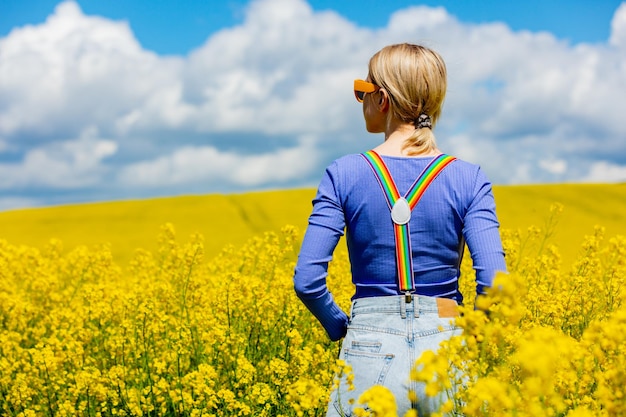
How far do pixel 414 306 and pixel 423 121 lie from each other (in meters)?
0.63

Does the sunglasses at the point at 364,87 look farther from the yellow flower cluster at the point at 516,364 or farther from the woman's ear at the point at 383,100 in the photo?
the yellow flower cluster at the point at 516,364

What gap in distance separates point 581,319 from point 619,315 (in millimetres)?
3101

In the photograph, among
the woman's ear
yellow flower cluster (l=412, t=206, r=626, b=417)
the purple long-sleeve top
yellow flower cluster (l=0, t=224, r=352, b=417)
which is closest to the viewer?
yellow flower cluster (l=412, t=206, r=626, b=417)

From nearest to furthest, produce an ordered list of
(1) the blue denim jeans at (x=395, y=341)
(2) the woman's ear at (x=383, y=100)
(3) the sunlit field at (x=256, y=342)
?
(3) the sunlit field at (x=256, y=342) → (1) the blue denim jeans at (x=395, y=341) → (2) the woman's ear at (x=383, y=100)

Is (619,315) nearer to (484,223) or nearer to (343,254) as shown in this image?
(484,223)

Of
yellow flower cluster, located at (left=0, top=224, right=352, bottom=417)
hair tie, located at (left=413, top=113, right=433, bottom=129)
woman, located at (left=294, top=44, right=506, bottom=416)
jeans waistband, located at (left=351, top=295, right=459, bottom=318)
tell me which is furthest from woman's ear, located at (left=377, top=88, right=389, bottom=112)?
yellow flower cluster, located at (left=0, top=224, right=352, bottom=417)

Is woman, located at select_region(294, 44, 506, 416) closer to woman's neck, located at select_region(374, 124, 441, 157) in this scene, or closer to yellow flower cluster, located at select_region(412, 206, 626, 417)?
woman's neck, located at select_region(374, 124, 441, 157)

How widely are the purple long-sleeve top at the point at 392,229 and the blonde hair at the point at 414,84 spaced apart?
106 mm

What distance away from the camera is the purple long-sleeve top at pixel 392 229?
233 cm

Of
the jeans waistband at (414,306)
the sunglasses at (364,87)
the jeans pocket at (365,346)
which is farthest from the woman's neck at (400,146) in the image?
the jeans pocket at (365,346)

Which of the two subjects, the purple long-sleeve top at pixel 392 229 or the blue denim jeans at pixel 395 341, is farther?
the purple long-sleeve top at pixel 392 229

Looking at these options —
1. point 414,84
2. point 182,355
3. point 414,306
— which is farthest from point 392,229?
point 182,355

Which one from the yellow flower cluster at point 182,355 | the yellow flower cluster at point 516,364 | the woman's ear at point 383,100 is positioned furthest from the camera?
the yellow flower cluster at point 182,355

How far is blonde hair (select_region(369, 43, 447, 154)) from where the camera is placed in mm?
2395
